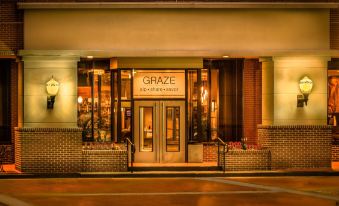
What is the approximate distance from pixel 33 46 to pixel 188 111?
20.7ft

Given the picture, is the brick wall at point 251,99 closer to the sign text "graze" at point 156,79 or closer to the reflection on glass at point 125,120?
the sign text "graze" at point 156,79

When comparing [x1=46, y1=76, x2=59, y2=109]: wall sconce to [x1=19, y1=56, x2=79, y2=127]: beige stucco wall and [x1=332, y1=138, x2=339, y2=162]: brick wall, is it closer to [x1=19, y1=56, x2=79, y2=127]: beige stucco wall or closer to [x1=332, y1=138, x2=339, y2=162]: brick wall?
[x1=19, y1=56, x2=79, y2=127]: beige stucco wall

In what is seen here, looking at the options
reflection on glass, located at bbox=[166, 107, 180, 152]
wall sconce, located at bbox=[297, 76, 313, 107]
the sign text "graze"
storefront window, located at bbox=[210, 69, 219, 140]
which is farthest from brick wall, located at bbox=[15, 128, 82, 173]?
A: wall sconce, located at bbox=[297, 76, 313, 107]

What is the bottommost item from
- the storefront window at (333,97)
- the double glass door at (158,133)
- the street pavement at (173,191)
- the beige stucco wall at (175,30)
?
the street pavement at (173,191)

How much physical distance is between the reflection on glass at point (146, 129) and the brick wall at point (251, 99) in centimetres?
379

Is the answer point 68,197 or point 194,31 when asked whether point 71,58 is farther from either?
point 68,197

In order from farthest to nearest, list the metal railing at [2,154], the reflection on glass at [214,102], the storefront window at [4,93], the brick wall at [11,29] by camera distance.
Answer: the reflection on glass at [214,102] < the storefront window at [4,93] < the metal railing at [2,154] < the brick wall at [11,29]

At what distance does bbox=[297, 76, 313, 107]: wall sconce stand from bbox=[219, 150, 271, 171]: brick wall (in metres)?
2.16

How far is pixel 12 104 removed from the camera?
26391 millimetres

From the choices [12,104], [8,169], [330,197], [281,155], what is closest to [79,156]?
[8,169]

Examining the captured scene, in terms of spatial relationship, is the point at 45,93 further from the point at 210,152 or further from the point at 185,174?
the point at 210,152

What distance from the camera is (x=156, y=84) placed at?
84.6 ft

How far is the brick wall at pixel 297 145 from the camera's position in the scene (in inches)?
950

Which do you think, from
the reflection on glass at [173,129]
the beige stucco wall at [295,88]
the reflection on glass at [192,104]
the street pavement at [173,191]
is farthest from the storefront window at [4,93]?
the beige stucco wall at [295,88]
